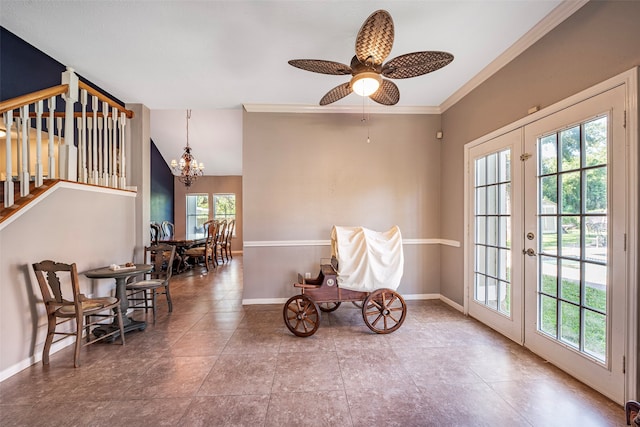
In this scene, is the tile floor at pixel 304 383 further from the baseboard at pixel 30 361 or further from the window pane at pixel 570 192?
the window pane at pixel 570 192

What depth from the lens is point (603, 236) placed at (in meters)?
1.84

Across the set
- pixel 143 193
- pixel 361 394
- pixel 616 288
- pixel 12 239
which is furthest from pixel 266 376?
pixel 143 193

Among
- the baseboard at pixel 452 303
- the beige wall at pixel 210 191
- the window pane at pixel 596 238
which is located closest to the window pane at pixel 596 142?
the window pane at pixel 596 238

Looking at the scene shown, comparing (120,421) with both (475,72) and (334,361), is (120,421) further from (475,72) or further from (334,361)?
(475,72)

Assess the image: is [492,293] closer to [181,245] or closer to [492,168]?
[492,168]

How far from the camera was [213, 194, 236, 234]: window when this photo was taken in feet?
29.9

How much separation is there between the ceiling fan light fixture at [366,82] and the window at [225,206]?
25.2 feet

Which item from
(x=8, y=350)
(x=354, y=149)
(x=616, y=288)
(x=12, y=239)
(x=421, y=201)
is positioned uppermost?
(x=354, y=149)

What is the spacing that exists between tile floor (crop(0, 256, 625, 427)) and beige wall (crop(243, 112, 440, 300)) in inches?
42.0

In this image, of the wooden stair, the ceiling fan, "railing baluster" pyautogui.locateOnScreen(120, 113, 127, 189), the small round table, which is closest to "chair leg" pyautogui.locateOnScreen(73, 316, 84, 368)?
the small round table

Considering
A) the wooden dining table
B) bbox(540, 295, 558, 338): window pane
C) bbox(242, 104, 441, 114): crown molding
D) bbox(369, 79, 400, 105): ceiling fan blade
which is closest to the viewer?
bbox(540, 295, 558, 338): window pane

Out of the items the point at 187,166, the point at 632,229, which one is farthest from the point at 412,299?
the point at 187,166

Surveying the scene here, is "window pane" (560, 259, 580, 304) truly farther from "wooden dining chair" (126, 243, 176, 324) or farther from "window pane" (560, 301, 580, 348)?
"wooden dining chair" (126, 243, 176, 324)

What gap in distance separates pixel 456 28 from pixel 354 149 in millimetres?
1885
